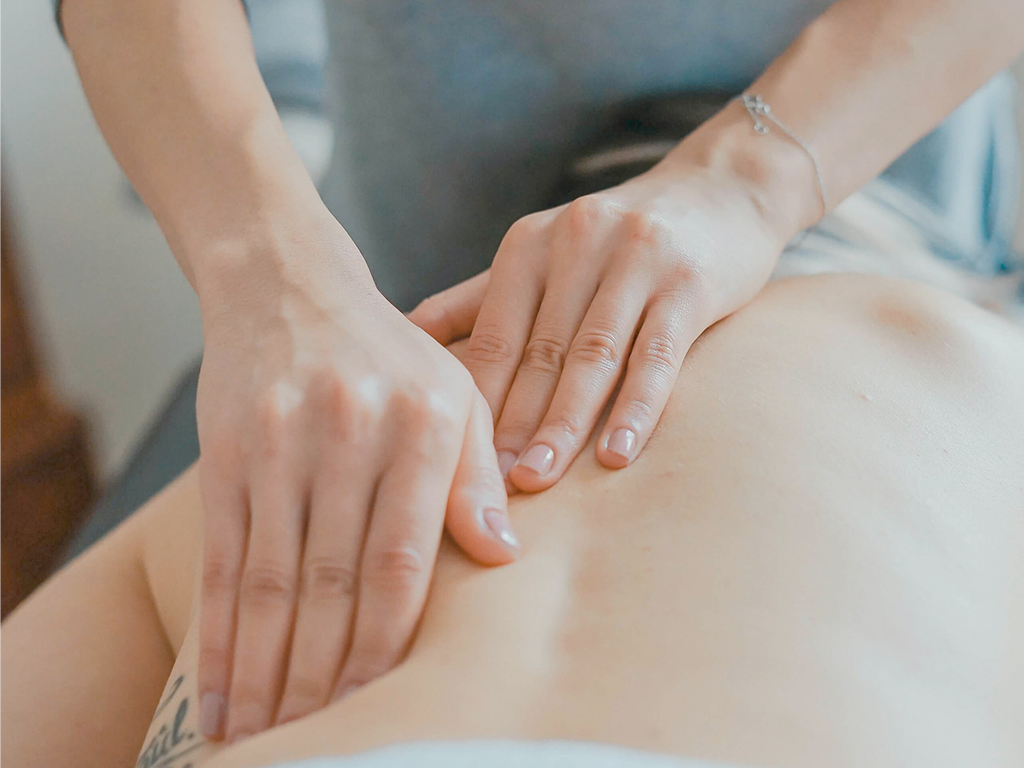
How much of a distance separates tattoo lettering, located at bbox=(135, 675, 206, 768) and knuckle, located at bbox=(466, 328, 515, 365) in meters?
0.33

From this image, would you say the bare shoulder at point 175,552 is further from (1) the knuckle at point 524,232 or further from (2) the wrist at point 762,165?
(2) the wrist at point 762,165

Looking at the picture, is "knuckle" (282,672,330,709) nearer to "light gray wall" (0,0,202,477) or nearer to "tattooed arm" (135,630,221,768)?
"tattooed arm" (135,630,221,768)

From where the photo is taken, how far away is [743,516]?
517 millimetres

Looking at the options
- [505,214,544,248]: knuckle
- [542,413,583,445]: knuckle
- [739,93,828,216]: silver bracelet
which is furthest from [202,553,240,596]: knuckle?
[739,93,828,216]: silver bracelet

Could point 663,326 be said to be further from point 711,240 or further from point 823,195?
point 823,195

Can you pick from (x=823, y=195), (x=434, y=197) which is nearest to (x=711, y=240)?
(x=823, y=195)

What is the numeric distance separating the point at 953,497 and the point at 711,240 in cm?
31

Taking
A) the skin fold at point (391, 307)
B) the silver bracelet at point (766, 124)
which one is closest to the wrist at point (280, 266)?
the skin fold at point (391, 307)

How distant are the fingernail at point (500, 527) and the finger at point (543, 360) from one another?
78mm

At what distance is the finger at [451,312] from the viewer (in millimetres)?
760

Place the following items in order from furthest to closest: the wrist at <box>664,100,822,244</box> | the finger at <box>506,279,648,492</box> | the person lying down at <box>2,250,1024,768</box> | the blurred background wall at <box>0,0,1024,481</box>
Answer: the blurred background wall at <box>0,0,1024,481</box> < the wrist at <box>664,100,822,244</box> < the finger at <box>506,279,648,492</box> < the person lying down at <box>2,250,1024,768</box>

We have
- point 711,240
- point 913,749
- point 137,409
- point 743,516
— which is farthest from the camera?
point 137,409

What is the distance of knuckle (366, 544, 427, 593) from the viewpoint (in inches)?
19.6

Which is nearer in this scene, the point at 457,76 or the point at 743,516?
the point at 743,516
